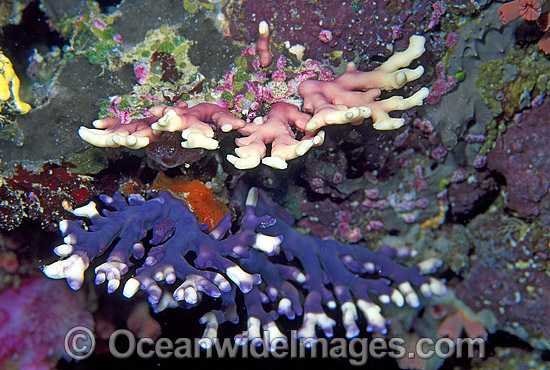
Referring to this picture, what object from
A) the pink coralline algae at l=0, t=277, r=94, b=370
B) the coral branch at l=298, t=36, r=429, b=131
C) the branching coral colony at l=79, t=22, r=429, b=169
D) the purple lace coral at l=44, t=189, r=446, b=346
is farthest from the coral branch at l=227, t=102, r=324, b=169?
the pink coralline algae at l=0, t=277, r=94, b=370

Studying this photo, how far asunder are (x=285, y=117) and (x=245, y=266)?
1.07 m

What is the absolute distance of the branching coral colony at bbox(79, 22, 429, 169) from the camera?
1893 mm

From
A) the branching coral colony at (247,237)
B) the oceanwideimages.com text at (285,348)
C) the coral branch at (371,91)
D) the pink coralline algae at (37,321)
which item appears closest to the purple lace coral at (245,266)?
the branching coral colony at (247,237)

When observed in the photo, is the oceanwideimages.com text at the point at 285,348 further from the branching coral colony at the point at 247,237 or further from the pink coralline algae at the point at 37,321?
the branching coral colony at the point at 247,237

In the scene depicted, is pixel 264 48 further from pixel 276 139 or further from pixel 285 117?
pixel 276 139

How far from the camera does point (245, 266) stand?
2.46m

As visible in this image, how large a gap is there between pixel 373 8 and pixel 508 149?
1.42 metres

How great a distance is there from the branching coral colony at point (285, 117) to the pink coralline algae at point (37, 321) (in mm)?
978

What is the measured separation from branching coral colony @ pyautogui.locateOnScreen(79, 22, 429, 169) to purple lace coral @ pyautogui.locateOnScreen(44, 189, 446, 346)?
47 cm

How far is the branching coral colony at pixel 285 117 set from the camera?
189 centimetres

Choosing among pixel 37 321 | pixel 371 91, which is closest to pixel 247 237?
pixel 371 91

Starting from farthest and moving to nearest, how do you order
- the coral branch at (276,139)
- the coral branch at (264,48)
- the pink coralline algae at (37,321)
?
the coral branch at (264,48), the pink coralline algae at (37,321), the coral branch at (276,139)

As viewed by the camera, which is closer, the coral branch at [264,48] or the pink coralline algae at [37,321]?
the pink coralline algae at [37,321]

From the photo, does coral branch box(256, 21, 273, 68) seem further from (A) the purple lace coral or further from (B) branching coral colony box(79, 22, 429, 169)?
(A) the purple lace coral
